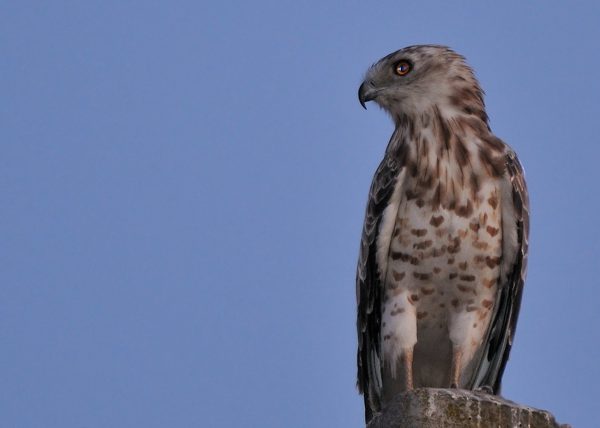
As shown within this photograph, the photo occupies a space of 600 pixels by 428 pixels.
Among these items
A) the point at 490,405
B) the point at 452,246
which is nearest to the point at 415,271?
the point at 452,246

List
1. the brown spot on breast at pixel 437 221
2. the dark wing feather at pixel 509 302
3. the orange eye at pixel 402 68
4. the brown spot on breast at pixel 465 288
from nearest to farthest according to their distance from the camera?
the brown spot on breast at pixel 437 221 < the brown spot on breast at pixel 465 288 < the dark wing feather at pixel 509 302 < the orange eye at pixel 402 68

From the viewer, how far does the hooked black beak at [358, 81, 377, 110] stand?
31.7 feet

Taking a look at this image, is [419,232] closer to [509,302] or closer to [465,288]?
[465,288]

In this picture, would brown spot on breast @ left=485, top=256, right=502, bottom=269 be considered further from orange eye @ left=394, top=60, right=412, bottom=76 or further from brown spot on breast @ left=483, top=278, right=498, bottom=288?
orange eye @ left=394, top=60, right=412, bottom=76

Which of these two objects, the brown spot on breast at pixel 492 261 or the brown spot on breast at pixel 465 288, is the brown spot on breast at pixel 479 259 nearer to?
the brown spot on breast at pixel 492 261

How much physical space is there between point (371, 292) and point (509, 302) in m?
1.12

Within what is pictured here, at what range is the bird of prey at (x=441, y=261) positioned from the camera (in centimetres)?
839

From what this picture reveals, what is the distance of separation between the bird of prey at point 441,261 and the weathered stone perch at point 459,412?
236 cm

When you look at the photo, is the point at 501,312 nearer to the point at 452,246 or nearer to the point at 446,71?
the point at 452,246

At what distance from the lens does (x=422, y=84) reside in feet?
30.9

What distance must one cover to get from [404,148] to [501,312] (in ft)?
5.13

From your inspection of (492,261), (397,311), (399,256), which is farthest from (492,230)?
(397,311)

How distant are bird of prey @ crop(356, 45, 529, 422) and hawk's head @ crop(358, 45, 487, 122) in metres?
0.17

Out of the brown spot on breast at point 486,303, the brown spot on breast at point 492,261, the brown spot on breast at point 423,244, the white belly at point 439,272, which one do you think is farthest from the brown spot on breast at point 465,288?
the brown spot on breast at point 423,244
